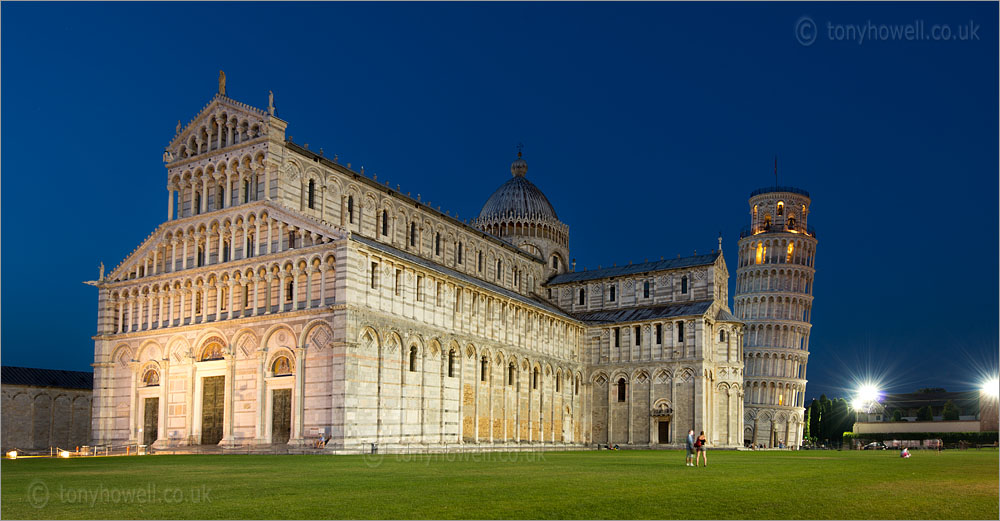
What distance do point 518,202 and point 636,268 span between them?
14.4m

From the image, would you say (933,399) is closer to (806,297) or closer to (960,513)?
(806,297)

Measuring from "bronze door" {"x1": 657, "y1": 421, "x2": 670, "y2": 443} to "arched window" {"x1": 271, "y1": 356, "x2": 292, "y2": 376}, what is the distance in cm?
3573

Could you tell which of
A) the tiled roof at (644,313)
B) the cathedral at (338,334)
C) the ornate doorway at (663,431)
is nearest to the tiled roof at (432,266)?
the cathedral at (338,334)

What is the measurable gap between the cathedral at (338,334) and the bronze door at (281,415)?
108mm

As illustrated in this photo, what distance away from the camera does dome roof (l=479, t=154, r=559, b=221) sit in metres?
89.1

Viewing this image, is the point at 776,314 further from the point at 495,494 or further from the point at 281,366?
the point at 495,494

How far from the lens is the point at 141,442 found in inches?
2240

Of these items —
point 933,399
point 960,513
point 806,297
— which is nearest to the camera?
point 960,513

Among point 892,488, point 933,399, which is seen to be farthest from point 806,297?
point 892,488

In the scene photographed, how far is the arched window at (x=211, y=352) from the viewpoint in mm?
55062

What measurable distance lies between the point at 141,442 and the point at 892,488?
158 ft

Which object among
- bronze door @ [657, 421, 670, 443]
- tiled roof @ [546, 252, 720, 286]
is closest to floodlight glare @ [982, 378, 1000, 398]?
tiled roof @ [546, 252, 720, 286]

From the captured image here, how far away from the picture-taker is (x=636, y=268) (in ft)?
271

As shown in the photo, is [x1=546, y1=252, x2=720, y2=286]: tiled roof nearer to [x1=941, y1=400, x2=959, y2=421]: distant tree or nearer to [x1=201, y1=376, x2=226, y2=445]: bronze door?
[x1=201, y1=376, x2=226, y2=445]: bronze door
